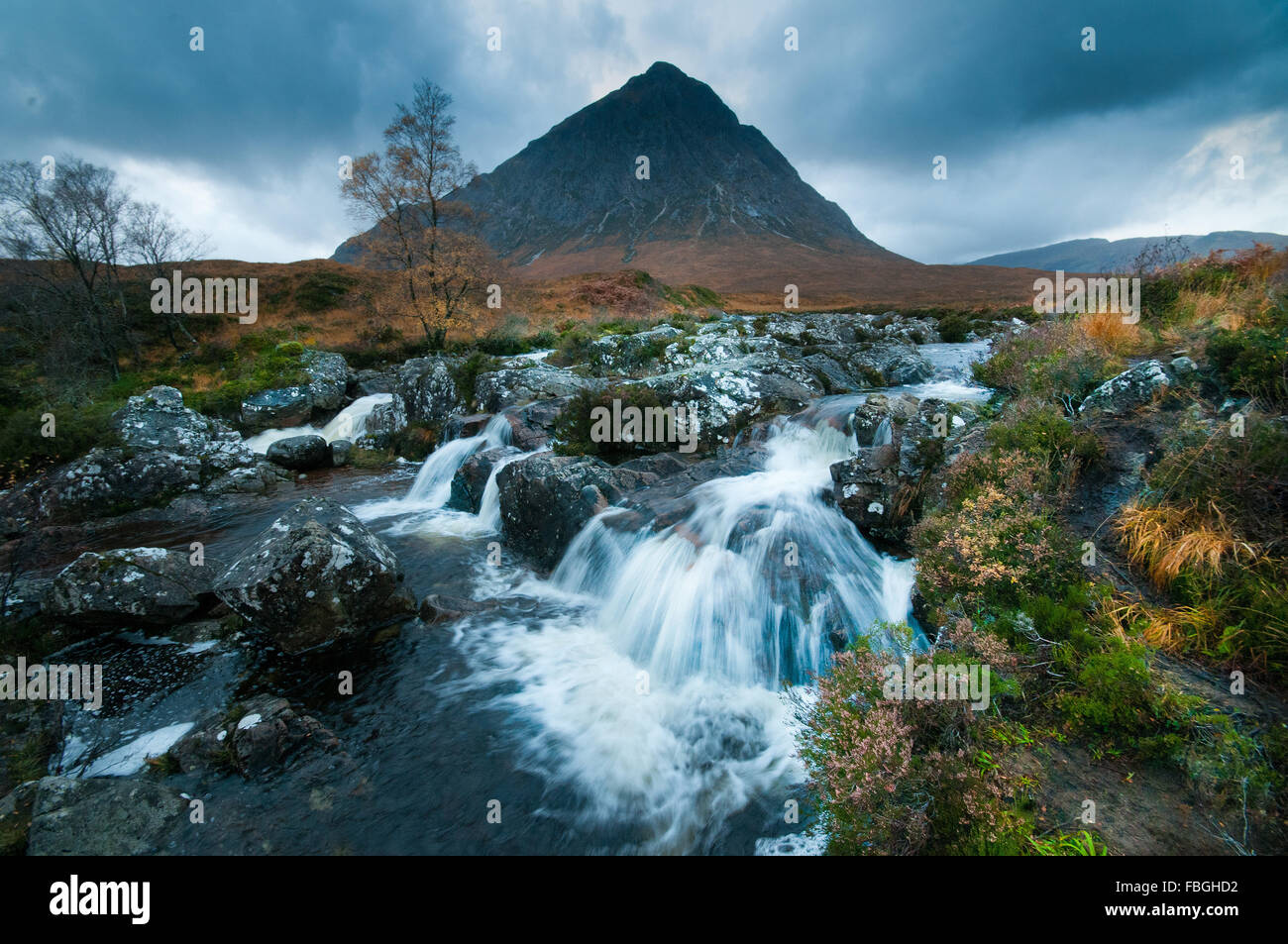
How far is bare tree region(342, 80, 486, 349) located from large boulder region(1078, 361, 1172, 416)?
2565 centimetres

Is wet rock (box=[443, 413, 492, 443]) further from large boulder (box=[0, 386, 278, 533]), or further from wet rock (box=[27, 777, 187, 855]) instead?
wet rock (box=[27, 777, 187, 855])

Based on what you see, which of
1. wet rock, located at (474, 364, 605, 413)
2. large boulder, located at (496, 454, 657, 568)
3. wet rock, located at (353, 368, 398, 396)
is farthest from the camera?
wet rock, located at (353, 368, 398, 396)

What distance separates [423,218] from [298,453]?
15357 mm

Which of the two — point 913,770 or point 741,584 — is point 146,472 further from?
point 913,770

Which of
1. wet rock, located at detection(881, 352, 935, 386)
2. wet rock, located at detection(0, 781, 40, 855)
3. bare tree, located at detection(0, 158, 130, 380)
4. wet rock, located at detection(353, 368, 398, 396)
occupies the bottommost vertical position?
wet rock, located at detection(0, 781, 40, 855)

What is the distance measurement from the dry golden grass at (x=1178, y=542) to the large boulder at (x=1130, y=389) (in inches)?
88.3

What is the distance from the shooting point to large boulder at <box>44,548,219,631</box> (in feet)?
23.1

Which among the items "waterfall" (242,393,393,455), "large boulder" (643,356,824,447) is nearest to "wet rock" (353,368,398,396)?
→ "waterfall" (242,393,393,455)

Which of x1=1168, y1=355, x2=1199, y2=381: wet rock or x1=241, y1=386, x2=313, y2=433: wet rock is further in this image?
x1=241, y1=386, x2=313, y2=433: wet rock

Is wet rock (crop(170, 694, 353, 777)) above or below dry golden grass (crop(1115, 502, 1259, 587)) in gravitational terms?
below

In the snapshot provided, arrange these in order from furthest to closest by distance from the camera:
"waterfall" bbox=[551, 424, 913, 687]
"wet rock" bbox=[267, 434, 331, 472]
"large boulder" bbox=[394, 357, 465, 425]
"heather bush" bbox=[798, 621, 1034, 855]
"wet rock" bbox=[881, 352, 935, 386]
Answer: "large boulder" bbox=[394, 357, 465, 425], "wet rock" bbox=[881, 352, 935, 386], "wet rock" bbox=[267, 434, 331, 472], "waterfall" bbox=[551, 424, 913, 687], "heather bush" bbox=[798, 621, 1034, 855]

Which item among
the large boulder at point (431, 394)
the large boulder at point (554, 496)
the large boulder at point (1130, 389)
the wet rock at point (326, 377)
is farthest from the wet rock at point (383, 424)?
the large boulder at point (1130, 389)

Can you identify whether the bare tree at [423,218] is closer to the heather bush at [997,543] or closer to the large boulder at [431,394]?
the large boulder at [431,394]
